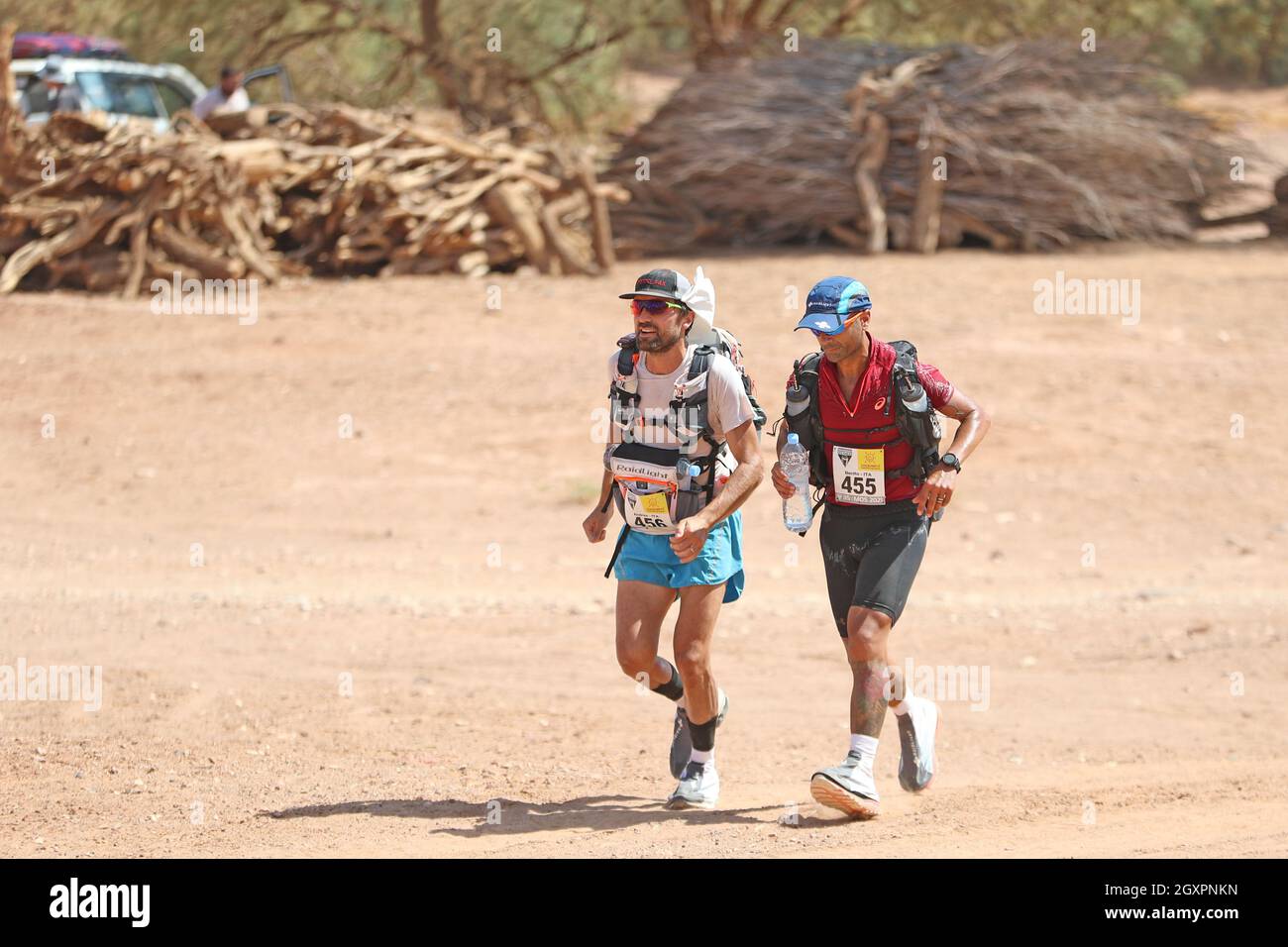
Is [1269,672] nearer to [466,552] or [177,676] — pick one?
[466,552]

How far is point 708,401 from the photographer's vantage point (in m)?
5.84

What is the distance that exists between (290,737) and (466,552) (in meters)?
3.55

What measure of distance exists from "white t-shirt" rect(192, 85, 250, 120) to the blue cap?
12973 mm

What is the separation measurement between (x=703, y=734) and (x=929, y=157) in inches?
547

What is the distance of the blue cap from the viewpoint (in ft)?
18.9

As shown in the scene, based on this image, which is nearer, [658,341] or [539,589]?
[658,341]

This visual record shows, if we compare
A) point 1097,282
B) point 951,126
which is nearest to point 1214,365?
point 1097,282

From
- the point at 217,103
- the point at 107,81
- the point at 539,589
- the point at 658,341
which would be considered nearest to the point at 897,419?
the point at 658,341

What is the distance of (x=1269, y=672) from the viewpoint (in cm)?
871

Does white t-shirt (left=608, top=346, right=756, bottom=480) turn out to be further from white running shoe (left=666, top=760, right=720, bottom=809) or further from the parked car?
the parked car

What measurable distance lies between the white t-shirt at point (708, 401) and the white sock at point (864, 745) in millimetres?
1082

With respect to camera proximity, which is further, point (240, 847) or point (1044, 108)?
point (1044, 108)

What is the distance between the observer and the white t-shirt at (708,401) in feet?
19.0

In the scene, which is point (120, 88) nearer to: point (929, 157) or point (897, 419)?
point (929, 157)
